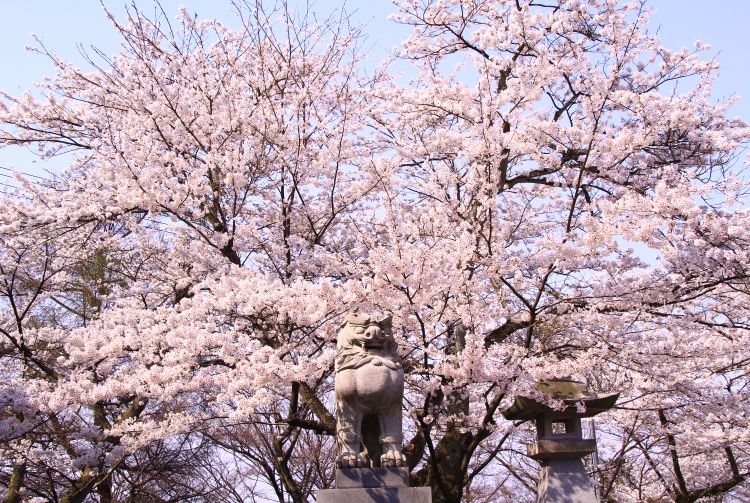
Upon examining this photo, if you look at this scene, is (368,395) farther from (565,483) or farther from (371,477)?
(565,483)

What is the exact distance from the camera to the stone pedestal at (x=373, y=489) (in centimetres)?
579

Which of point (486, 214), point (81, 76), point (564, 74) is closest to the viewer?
point (486, 214)

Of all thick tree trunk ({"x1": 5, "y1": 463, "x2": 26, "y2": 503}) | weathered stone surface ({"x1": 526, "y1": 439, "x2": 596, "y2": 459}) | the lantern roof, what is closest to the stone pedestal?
the lantern roof

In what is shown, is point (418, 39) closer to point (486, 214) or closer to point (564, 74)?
point (564, 74)

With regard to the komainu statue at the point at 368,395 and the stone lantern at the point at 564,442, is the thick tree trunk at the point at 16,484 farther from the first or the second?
the stone lantern at the point at 564,442

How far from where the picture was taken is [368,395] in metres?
6.04

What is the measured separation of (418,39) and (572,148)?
3784 mm

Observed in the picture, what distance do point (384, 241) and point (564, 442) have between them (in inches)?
165

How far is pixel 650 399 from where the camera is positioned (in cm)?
1085

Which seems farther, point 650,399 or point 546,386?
point 650,399

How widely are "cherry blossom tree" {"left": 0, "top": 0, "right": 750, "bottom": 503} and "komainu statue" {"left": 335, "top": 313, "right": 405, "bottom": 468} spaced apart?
970mm

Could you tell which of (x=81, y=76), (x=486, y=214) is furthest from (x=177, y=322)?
(x=81, y=76)

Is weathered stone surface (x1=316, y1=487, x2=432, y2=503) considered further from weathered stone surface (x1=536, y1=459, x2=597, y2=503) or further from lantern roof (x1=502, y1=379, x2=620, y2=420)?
weathered stone surface (x1=536, y1=459, x2=597, y2=503)

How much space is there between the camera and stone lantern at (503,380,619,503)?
24.9ft
